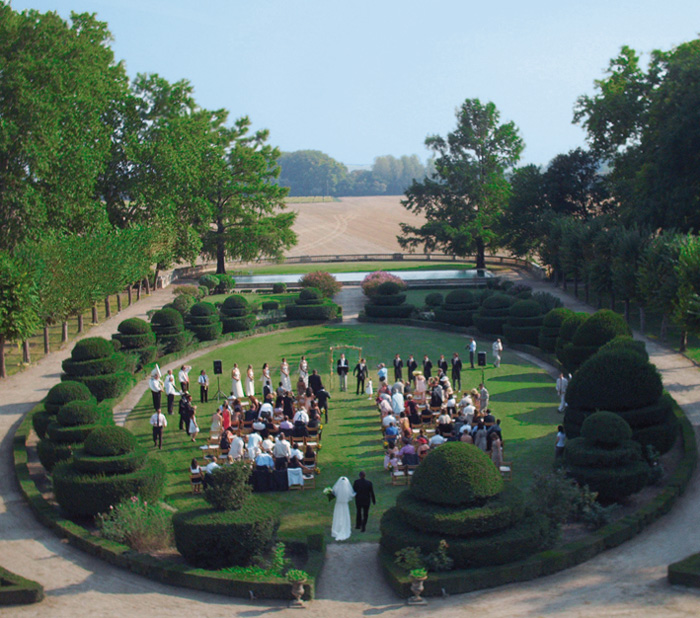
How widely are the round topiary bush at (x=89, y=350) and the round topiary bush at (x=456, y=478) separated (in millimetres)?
16813

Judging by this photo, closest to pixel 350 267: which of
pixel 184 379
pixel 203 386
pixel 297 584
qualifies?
pixel 203 386

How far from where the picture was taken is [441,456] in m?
16.1

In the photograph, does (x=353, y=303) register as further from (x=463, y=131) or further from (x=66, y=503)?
(x=66, y=503)

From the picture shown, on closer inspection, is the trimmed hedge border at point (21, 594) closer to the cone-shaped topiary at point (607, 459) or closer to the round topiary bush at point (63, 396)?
the round topiary bush at point (63, 396)

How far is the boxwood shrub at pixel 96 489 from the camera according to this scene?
18781 mm

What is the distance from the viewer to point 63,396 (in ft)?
78.4

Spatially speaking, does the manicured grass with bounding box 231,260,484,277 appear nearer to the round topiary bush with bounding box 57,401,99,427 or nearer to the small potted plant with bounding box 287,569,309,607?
the round topiary bush with bounding box 57,401,99,427

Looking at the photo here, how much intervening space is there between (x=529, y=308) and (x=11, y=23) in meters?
30.7

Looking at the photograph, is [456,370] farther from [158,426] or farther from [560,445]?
[158,426]

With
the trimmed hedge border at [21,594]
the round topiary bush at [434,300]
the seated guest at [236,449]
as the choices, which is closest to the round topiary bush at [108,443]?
the seated guest at [236,449]

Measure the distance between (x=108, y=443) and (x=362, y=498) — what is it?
615 cm

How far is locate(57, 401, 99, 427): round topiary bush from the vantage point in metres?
22.2

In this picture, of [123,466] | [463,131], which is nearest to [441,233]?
[463,131]

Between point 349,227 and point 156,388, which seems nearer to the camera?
point 156,388
